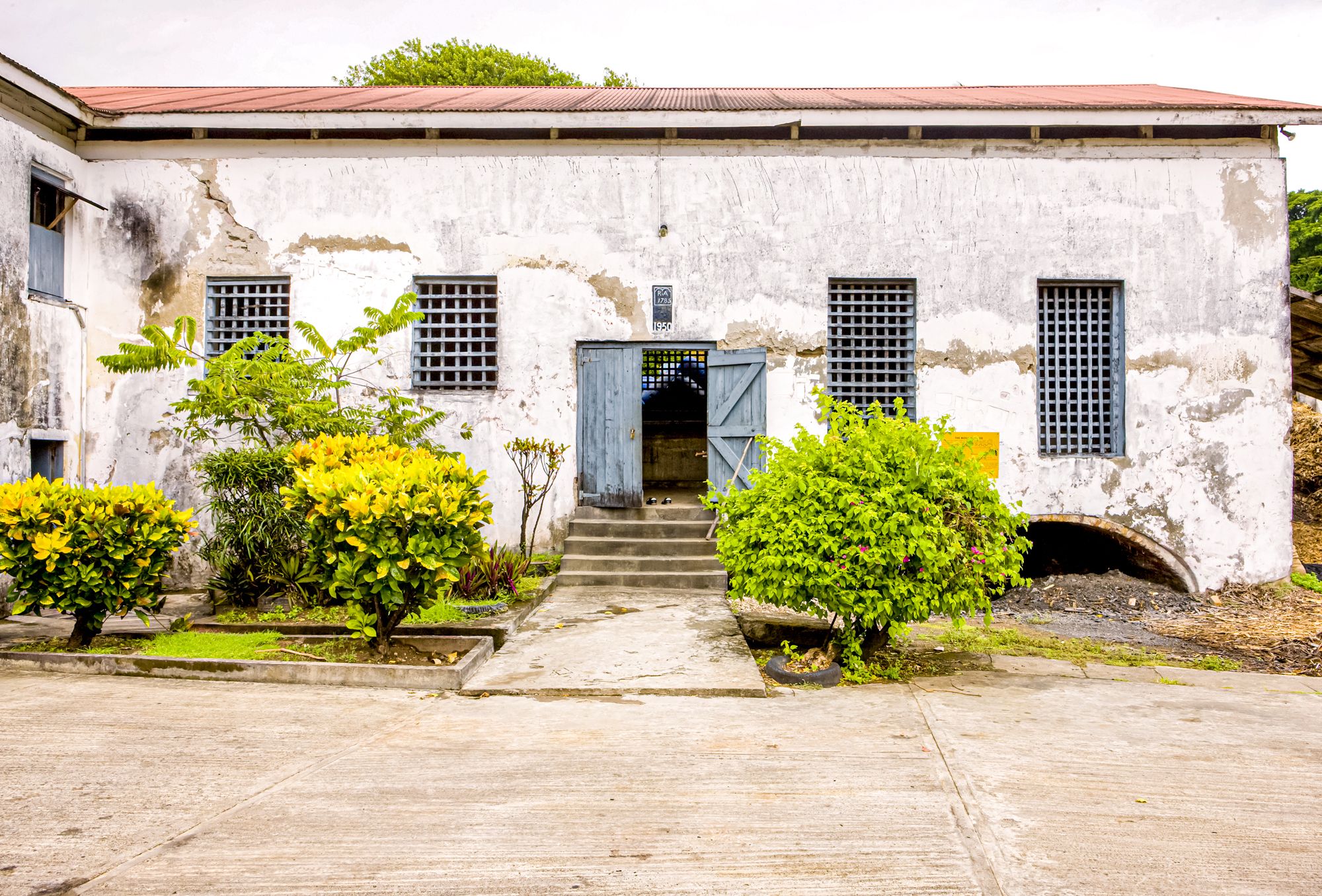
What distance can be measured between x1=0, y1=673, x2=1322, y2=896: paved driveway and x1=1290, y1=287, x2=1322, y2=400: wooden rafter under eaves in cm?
618

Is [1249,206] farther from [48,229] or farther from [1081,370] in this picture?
[48,229]

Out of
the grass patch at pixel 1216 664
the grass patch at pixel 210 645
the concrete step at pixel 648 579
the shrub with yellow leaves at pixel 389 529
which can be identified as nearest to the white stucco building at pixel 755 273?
the concrete step at pixel 648 579

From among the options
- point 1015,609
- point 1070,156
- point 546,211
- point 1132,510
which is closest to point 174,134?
point 546,211

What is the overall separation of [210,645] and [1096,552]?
31.8 feet

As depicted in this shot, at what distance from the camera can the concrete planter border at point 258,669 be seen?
5.60m

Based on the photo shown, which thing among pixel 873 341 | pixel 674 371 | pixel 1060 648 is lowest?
pixel 1060 648

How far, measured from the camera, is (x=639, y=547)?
30.0 ft

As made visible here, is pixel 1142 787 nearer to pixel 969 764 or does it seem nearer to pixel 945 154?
pixel 969 764

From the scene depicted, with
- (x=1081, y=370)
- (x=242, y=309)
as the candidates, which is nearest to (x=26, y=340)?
(x=242, y=309)

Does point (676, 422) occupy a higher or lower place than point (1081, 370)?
lower

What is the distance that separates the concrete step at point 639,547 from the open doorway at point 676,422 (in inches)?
249

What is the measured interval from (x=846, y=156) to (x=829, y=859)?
8.41 metres

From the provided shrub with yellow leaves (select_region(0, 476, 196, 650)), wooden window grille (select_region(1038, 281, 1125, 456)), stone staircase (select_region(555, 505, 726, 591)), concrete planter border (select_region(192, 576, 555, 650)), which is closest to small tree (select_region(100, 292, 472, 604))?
concrete planter border (select_region(192, 576, 555, 650))

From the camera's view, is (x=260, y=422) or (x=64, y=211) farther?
(x=64, y=211)
